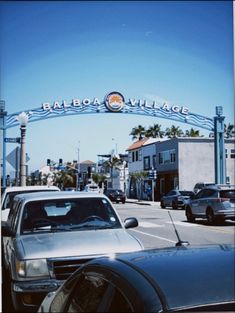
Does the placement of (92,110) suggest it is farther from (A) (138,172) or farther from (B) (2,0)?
(B) (2,0)

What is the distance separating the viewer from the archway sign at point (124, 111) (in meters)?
2.92

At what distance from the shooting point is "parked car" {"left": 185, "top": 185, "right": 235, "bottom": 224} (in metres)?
2.83

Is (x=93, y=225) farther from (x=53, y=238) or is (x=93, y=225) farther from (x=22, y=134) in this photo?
(x=22, y=134)

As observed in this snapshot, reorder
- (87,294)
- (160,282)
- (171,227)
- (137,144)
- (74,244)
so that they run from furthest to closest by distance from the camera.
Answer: (74,244)
(171,227)
(137,144)
(87,294)
(160,282)

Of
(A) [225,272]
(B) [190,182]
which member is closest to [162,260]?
(A) [225,272]

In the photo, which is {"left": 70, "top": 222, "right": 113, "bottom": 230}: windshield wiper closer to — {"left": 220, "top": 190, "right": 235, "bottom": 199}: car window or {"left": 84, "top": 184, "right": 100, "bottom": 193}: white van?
{"left": 84, "top": 184, "right": 100, "bottom": 193}: white van

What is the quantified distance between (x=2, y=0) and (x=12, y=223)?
1915mm

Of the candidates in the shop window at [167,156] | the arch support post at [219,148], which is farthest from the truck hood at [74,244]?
the arch support post at [219,148]

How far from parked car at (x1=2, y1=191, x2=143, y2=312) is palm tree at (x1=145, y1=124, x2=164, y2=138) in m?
0.92

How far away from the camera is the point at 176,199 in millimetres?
3250

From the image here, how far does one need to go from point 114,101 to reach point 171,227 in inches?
40.9

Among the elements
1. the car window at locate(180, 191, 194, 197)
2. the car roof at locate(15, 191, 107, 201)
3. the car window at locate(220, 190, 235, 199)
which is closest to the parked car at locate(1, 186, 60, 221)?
the car roof at locate(15, 191, 107, 201)

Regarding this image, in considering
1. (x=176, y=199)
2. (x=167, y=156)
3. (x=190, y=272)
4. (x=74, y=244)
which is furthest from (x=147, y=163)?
(x=190, y=272)

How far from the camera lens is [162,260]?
1.97 meters
